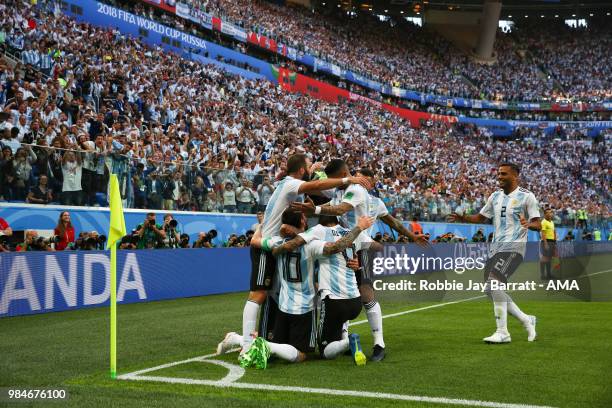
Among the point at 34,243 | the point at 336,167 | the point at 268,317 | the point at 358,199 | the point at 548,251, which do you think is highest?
the point at 336,167

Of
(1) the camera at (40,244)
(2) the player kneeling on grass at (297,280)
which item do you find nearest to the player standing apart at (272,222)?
(2) the player kneeling on grass at (297,280)

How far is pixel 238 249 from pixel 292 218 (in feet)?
32.5

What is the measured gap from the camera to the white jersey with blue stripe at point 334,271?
24.6 ft

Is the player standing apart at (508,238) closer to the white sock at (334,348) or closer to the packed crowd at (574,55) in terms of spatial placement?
the white sock at (334,348)

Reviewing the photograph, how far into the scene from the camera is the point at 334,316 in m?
7.57

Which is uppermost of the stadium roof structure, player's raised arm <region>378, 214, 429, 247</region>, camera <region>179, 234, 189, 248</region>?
the stadium roof structure

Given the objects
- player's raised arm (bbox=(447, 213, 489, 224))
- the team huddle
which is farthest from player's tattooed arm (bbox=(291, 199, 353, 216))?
player's raised arm (bbox=(447, 213, 489, 224))

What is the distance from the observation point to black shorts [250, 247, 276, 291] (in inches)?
300

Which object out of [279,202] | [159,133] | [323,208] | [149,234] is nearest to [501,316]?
[323,208]

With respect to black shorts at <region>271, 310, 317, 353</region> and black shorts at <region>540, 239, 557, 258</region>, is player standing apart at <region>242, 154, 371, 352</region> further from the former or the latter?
black shorts at <region>540, 239, 557, 258</region>

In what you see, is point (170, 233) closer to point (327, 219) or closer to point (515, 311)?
point (327, 219)

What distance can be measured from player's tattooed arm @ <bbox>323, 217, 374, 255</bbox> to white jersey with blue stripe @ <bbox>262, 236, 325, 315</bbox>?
12cm

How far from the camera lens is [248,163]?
2323 cm

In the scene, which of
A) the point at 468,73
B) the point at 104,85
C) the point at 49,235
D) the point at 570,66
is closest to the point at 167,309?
the point at 49,235
